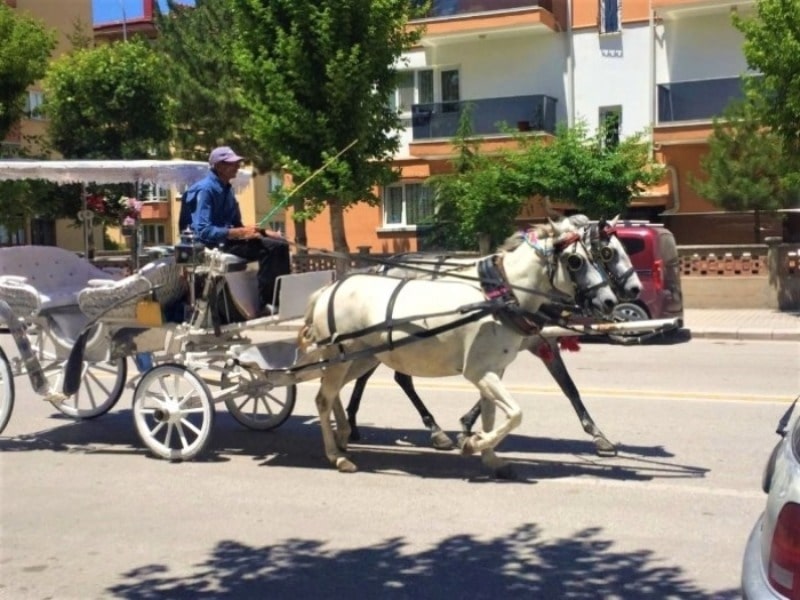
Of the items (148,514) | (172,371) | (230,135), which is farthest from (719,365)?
(230,135)

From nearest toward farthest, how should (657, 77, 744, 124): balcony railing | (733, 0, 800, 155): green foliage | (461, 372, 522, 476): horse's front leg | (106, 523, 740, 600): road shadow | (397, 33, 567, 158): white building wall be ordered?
1. (106, 523, 740, 600): road shadow
2. (461, 372, 522, 476): horse's front leg
3. (733, 0, 800, 155): green foliage
4. (657, 77, 744, 124): balcony railing
5. (397, 33, 567, 158): white building wall

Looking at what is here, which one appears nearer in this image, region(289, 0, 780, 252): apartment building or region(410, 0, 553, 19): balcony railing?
region(289, 0, 780, 252): apartment building

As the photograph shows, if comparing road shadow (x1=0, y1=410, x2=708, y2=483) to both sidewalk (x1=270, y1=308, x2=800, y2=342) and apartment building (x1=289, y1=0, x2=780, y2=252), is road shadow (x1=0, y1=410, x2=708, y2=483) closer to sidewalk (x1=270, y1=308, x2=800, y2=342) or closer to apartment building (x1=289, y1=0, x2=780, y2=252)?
sidewalk (x1=270, y1=308, x2=800, y2=342)

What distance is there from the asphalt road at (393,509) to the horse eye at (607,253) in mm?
1609

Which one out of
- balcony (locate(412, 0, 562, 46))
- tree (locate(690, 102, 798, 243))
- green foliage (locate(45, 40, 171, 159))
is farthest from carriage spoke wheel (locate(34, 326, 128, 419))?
balcony (locate(412, 0, 562, 46))

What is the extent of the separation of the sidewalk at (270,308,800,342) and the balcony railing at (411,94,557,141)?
9.23 m

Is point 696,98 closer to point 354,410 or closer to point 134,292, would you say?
point 354,410

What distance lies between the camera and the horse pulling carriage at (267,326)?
7543mm

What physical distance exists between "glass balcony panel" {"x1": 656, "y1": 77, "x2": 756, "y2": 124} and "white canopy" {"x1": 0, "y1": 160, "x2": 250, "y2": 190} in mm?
→ 19335

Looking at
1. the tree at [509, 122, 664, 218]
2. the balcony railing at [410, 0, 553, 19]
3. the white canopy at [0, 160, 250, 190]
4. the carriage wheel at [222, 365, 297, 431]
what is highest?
the balcony railing at [410, 0, 553, 19]

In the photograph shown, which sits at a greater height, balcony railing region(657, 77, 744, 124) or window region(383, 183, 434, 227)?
balcony railing region(657, 77, 744, 124)

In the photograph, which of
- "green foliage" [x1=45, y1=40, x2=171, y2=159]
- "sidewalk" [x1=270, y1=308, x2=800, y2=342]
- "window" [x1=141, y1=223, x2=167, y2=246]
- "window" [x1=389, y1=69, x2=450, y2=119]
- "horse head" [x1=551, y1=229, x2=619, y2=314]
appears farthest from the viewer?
"window" [x1=141, y1=223, x2=167, y2=246]

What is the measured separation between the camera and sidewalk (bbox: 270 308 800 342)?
17.5 m

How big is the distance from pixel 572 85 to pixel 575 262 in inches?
902
